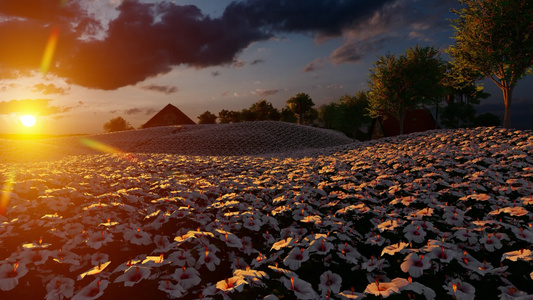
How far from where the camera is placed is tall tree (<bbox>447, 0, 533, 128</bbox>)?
26.9m

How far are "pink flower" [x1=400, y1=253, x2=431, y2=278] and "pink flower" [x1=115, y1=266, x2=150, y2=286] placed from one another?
306cm

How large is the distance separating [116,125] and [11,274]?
10564 cm

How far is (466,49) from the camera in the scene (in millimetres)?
29594

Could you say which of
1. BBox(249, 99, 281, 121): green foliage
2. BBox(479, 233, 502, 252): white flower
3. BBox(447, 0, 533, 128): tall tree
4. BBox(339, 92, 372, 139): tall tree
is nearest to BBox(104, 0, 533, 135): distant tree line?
BBox(447, 0, 533, 128): tall tree

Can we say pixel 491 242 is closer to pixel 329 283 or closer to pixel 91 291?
pixel 329 283

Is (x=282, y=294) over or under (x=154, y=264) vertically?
under

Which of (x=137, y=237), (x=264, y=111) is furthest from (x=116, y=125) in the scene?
(x=137, y=237)

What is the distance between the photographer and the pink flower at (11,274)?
356 centimetres

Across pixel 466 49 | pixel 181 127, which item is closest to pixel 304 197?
pixel 466 49

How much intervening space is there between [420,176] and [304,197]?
555 cm

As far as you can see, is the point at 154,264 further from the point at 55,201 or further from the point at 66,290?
the point at 55,201

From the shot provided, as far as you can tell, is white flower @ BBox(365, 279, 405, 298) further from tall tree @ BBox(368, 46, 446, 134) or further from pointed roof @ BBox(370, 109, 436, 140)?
pointed roof @ BBox(370, 109, 436, 140)

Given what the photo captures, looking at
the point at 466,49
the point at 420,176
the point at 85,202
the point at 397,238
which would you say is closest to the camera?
the point at 397,238

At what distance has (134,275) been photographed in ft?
11.2
